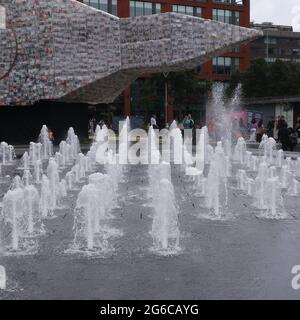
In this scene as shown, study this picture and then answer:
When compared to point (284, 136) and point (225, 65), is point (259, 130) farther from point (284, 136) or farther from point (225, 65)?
point (225, 65)

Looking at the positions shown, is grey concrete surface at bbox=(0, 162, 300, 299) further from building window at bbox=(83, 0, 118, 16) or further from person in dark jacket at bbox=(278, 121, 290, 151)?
building window at bbox=(83, 0, 118, 16)

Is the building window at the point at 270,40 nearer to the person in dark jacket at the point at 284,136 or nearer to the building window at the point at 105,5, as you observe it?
the building window at the point at 105,5

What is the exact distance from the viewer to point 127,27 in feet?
73.5

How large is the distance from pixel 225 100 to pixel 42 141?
112ft

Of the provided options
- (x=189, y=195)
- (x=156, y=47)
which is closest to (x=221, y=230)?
(x=189, y=195)

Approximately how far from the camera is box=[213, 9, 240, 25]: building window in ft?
186

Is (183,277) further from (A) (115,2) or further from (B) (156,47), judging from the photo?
(A) (115,2)

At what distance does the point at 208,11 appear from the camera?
55.8m

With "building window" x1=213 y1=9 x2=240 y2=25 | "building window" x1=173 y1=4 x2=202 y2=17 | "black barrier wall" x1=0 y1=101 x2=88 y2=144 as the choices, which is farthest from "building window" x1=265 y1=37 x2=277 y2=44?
"black barrier wall" x1=0 y1=101 x2=88 y2=144

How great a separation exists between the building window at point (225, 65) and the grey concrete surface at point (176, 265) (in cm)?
5251

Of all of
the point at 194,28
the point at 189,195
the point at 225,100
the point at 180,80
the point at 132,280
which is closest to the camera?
the point at 132,280

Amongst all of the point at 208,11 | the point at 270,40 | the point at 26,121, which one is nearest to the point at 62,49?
the point at 26,121

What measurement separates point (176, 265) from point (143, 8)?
160 feet

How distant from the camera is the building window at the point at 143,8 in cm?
5153
